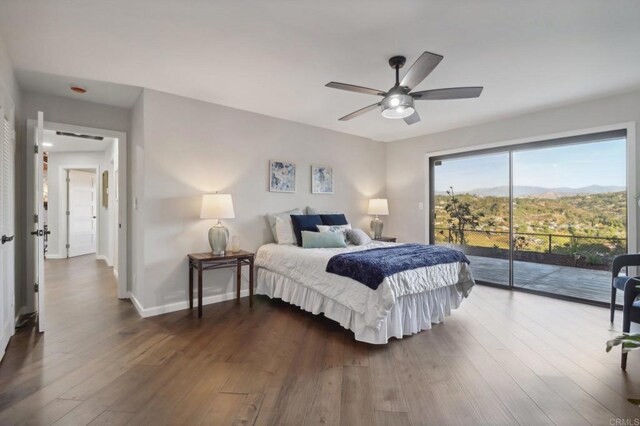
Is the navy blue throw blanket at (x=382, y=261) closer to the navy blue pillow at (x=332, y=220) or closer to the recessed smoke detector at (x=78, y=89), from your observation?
the navy blue pillow at (x=332, y=220)

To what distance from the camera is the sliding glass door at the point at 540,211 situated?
379 centimetres

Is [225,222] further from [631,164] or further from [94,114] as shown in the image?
[631,164]

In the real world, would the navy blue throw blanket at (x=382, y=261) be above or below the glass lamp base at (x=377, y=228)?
below

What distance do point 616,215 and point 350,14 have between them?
3999 millimetres

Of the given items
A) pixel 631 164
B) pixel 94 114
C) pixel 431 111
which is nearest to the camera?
pixel 631 164

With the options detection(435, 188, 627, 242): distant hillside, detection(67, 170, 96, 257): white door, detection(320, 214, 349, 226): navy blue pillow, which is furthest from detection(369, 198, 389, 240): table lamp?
detection(67, 170, 96, 257): white door

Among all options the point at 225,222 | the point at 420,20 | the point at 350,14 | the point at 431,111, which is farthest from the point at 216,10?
the point at 431,111

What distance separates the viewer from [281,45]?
2445 mm

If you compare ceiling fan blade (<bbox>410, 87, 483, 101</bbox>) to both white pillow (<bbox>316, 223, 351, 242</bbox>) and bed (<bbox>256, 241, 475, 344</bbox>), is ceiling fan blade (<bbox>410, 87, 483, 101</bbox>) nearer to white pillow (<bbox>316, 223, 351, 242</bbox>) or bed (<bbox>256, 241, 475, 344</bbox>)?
bed (<bbox>256, 241, 475, 344</bbox>)

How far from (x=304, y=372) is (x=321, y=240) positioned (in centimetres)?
177

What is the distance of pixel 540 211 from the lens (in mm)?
4293

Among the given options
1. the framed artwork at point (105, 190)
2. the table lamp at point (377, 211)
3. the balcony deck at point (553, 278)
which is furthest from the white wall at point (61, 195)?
the balcony deck at point (553, 278)

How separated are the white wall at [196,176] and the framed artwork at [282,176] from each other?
0.09m

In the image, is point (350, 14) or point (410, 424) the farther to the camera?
point (350, 14)
